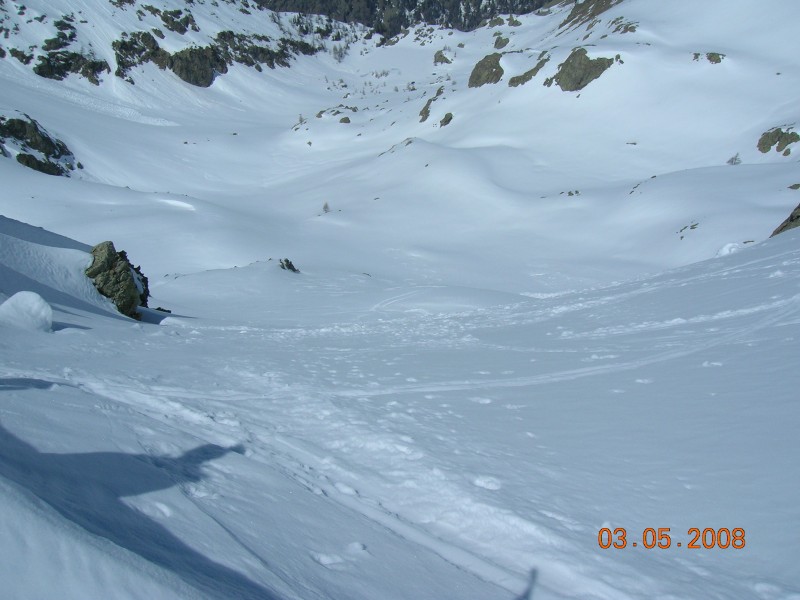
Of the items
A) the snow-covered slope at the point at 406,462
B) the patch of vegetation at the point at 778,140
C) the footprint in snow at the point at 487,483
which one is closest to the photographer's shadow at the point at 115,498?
the snow-covered slope at the point at 406,462

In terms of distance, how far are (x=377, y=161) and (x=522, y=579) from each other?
28.8 metres

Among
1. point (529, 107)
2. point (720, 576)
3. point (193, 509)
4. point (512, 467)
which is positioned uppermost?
point (529, 107)

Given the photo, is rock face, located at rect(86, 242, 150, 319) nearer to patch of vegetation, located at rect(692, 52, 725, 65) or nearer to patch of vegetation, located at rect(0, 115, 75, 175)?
patch of vegetation, located at rect(0, 115, 75, 175)

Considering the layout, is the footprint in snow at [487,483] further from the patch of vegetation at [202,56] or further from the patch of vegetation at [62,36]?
the patch of vegetation at [62,36]

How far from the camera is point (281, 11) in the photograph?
72562mm

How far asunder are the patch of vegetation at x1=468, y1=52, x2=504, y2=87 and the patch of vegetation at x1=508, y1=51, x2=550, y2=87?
1.98 m

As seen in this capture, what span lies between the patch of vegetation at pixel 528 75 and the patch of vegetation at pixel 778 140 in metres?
13.5

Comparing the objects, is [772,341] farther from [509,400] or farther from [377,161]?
[377,161]

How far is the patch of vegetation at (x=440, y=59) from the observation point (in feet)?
201

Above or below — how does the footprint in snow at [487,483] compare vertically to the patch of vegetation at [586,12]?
below

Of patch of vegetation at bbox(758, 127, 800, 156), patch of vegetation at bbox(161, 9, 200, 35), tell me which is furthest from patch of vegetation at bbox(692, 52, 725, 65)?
patch of vegetation at bbox(161, 9, 200, 35)

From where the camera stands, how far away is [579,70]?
1219 inches

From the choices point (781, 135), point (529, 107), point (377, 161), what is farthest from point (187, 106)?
point (781, 135)

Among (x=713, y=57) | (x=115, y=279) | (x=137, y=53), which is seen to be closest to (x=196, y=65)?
Result: (x=137, y=53)
